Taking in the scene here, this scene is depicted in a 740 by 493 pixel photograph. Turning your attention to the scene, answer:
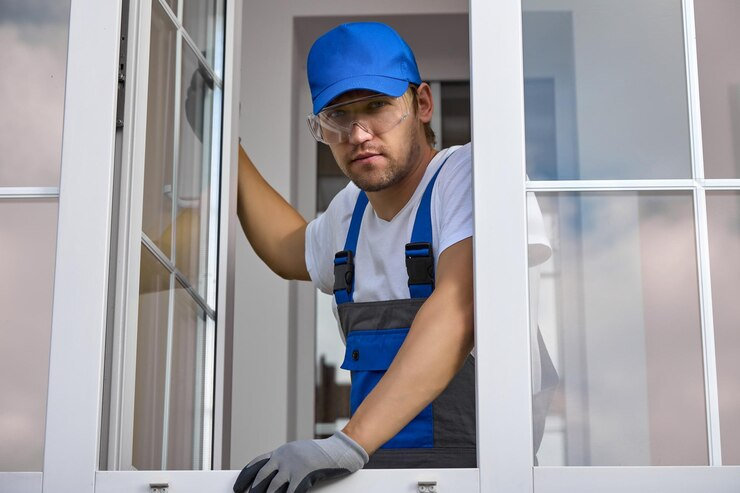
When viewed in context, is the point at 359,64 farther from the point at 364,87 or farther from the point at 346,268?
the point at 346,268

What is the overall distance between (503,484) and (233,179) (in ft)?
Result: 3.24

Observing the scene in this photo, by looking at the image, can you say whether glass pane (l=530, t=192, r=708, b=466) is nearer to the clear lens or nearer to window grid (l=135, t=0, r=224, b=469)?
the clear lens

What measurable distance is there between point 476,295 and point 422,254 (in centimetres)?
47

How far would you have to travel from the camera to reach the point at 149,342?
6.47ft

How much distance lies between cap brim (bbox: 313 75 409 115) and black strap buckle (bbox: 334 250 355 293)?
325 mm

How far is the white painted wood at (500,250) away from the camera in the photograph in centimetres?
163

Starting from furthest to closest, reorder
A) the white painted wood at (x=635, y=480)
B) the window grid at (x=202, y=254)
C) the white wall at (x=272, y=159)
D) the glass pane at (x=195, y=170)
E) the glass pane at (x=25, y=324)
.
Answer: the white wall at (x=272, y=159), the glass pane at (x=195, y=170), the window grid at (x=202, y=254), the glass pane at (x=25, y=324), the white painted wood at (x=635, y=480)

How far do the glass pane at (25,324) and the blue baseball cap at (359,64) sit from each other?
0.67 metres

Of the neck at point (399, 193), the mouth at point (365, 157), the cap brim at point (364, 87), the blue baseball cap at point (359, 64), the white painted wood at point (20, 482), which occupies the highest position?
the blue baseball cap at point (359, 64)

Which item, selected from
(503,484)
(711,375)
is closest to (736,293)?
(711,375)

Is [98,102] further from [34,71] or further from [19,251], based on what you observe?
[19,251]

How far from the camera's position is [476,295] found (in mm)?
1674

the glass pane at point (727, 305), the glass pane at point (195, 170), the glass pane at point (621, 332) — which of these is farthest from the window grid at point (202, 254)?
the glass pane at point (727, 305)

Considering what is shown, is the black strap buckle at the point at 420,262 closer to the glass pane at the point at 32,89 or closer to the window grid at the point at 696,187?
the window grid at the point at 696,187
